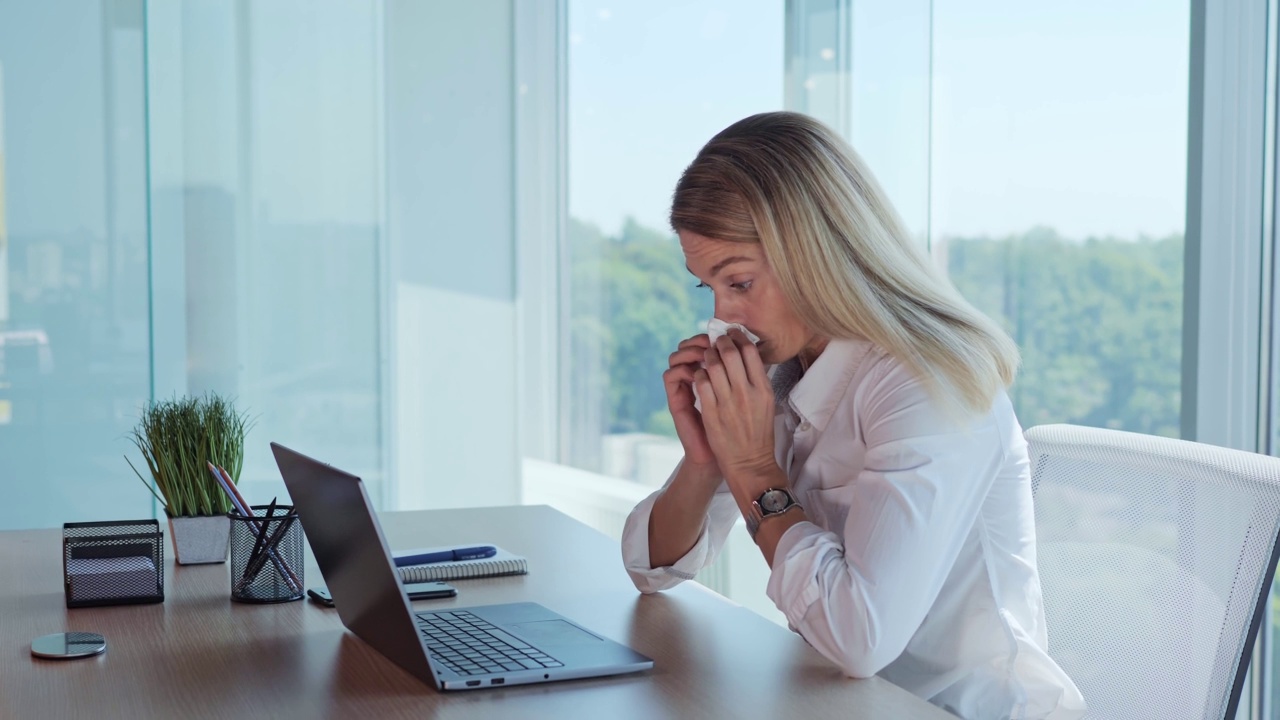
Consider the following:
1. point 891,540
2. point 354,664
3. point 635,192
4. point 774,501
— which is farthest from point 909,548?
point 635,192

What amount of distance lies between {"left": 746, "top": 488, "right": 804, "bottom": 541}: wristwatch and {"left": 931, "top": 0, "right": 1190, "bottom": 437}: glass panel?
3.75ft

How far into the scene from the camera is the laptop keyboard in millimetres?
1119

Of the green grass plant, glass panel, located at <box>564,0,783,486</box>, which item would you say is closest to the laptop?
the green grass plant

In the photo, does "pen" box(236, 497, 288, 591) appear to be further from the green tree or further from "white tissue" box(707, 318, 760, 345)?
the green tree

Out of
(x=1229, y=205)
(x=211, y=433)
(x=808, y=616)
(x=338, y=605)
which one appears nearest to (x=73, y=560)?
(x=211, y=433)

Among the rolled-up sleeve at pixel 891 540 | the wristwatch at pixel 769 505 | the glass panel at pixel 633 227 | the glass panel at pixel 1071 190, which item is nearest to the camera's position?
the rolled-up sleeve at pixel 891 540

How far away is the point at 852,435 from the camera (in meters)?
1.43

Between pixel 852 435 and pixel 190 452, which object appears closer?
pixel 852 435

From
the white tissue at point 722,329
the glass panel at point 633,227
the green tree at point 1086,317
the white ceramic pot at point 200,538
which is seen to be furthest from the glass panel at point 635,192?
the white ceramic pot at point 200,538

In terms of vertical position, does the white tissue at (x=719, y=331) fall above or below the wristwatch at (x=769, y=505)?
above

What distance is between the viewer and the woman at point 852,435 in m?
1.23

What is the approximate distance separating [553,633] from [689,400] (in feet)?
1.32

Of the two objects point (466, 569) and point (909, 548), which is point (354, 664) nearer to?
point (466, 569)

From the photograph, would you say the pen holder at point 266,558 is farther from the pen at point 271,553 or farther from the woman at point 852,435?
the woman at point 852,435
